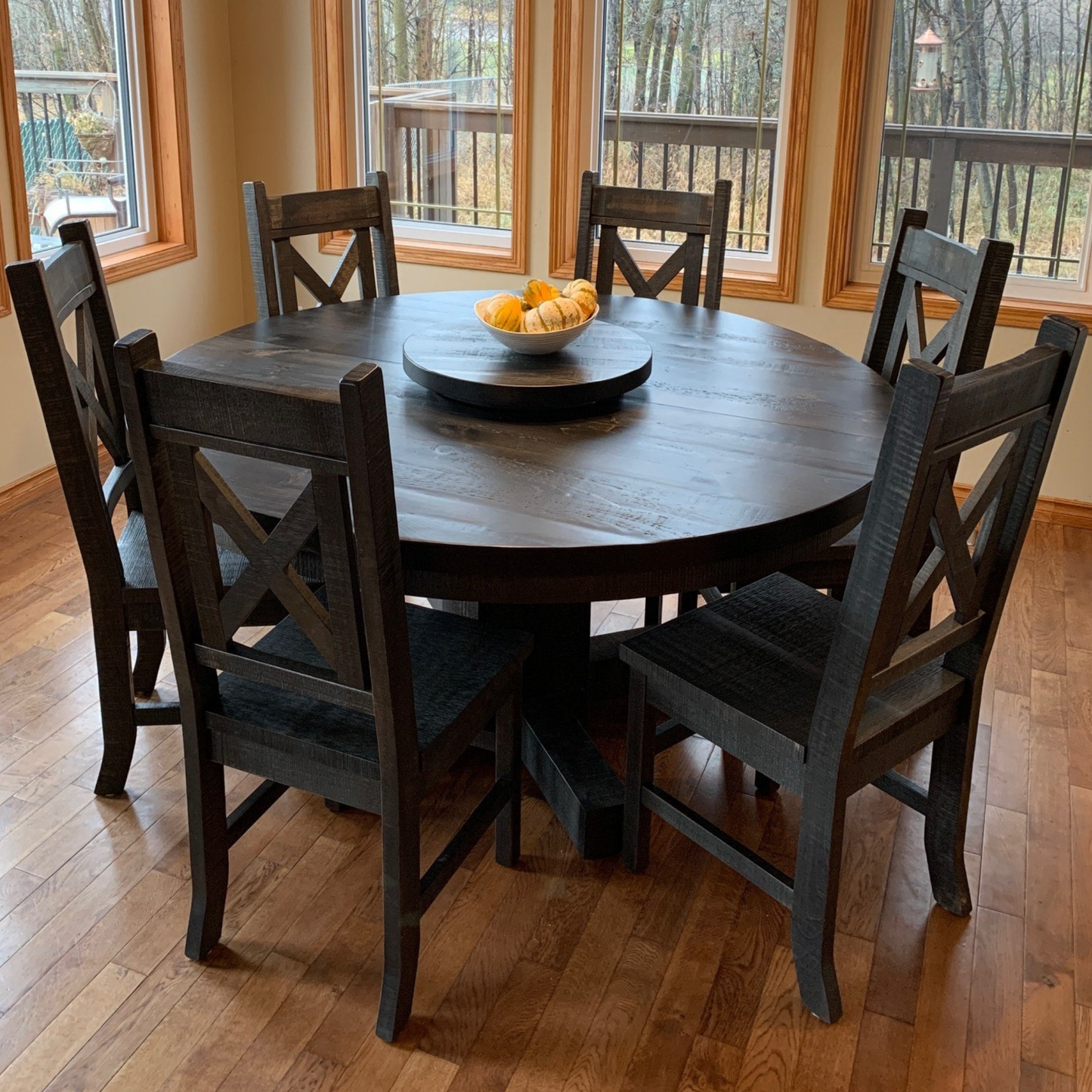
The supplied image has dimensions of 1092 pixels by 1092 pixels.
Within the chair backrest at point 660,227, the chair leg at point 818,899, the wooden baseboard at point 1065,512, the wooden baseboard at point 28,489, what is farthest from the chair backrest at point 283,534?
the wooden baseboard at point 1065,512

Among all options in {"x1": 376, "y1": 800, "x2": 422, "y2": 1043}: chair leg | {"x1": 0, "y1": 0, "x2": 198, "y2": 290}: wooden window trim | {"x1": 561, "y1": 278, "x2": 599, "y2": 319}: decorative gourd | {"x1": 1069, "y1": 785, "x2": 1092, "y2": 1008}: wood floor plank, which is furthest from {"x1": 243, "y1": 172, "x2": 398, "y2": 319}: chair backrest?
{"x1": 1069, "y1": 785, "x2": 1092, "y2": 1008}: wood floor plank

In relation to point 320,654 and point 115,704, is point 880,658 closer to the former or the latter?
point 320,654

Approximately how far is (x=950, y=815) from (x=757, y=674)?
441 mm

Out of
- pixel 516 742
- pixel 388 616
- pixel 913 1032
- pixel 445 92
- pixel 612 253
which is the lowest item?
pixel 913 1032

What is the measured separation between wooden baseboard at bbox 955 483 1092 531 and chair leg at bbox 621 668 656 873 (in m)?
2.24

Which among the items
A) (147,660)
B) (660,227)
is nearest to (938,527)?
(147,660)

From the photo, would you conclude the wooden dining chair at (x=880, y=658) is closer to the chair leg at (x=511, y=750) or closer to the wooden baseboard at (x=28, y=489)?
the chair leg at (x=511, y=750)

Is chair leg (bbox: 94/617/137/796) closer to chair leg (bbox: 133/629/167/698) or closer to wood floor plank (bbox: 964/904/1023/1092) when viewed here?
chair leg (bbox: 133/629/167/698)

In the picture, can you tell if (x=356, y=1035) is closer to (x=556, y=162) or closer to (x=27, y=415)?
(x=27, y=415)

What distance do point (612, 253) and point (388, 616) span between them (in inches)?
80.4

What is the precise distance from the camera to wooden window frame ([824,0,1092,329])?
12.2 feet

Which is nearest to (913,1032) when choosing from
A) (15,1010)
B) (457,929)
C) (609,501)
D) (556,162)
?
(457,929)

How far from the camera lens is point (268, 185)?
15.2ft

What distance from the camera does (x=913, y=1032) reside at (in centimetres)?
190
